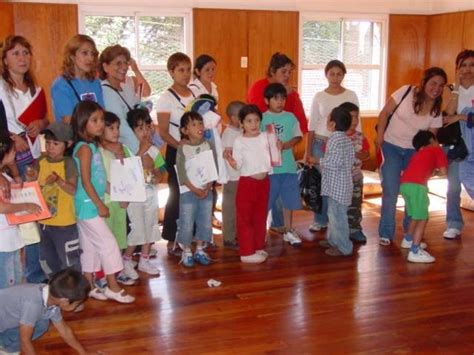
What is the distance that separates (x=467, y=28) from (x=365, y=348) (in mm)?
5541

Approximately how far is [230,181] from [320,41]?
4.02 meters

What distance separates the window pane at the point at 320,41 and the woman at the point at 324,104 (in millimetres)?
3161

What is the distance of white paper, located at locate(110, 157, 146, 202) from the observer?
140 inches

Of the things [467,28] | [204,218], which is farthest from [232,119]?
[467,28]

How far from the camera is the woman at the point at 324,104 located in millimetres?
4762

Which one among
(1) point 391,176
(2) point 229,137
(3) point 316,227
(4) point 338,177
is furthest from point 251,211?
(1) point 391,176

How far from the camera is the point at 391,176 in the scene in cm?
471

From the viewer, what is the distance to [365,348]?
3098mm

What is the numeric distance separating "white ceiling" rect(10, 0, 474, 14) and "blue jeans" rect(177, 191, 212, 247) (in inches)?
141

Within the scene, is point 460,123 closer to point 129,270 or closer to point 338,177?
point 338,177

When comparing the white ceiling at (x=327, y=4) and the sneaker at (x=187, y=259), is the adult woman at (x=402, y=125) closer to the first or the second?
the sneaker at (x=187, y=259)

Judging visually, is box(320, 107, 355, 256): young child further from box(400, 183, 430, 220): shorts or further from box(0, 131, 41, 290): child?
box(0, 131, 41, 290): child

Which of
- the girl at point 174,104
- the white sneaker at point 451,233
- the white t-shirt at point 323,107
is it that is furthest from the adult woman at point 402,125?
the girl at point 174,104

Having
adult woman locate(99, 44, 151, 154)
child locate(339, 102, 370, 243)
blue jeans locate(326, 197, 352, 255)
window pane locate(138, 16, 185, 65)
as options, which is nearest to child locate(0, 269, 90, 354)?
adult woman locate(99, 44, 151, 154)
